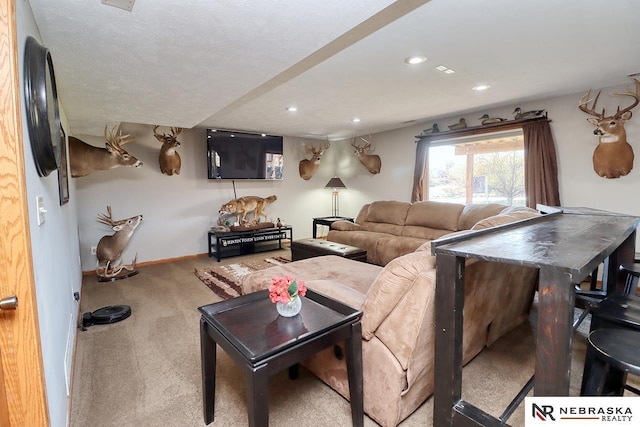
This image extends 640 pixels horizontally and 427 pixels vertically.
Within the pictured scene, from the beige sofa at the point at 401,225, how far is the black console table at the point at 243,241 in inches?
50.4

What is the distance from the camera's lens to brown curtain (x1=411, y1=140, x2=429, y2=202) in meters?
5.17

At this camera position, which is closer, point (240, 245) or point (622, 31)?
point (622, 31)

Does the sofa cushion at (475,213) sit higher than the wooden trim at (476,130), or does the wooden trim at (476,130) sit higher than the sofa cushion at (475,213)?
the wooden trim at (476,130)

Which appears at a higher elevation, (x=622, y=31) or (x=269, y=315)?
(x=622, y=31)

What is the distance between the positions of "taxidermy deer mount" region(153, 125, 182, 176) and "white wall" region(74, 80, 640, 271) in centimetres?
20

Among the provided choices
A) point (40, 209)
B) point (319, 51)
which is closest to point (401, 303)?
point (40, 209)

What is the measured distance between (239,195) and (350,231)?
7.77 feet

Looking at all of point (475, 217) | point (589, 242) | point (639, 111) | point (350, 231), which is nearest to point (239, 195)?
point (350, 231)

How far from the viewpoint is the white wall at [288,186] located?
142 inches

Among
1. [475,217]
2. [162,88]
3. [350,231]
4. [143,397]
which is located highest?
[162,88]

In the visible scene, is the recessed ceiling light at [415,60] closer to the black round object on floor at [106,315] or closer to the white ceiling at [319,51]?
the white ceiling at [319,51]

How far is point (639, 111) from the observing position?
3180 millimetres

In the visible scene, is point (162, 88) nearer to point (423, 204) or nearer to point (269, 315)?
point (269, 315)

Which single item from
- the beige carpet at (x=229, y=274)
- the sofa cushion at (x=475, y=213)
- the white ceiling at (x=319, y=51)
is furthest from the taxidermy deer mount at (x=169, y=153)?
the sofa cushion at (x=475, y=213)
